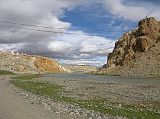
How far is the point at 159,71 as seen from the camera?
199 meters

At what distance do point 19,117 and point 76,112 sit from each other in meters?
5.03

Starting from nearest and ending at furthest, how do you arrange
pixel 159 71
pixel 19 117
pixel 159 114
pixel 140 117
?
1. pixel 19 117
2. pixel 140 117
3. pixel 159 114
4. pixel 159 71

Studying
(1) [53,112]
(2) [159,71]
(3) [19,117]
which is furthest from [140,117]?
(2) [159,71]

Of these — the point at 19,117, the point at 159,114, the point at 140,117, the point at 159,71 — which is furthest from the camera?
the point at 159,71

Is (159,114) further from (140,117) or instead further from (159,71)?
(159,71)

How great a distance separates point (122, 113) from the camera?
96.1 feet

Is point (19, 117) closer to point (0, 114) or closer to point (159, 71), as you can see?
point (0, 114)

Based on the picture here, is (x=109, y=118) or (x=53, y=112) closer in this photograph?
(x=109, y=118)

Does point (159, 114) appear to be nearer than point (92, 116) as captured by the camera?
No

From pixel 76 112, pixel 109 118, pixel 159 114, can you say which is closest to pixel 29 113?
pixel 76 112

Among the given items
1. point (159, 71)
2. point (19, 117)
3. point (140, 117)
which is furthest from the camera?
point (159, 71)

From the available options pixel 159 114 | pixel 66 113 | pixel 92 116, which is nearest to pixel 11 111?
pixel 66 113

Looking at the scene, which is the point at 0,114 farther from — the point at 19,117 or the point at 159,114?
the point at 159,114

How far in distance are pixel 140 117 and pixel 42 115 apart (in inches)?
281
